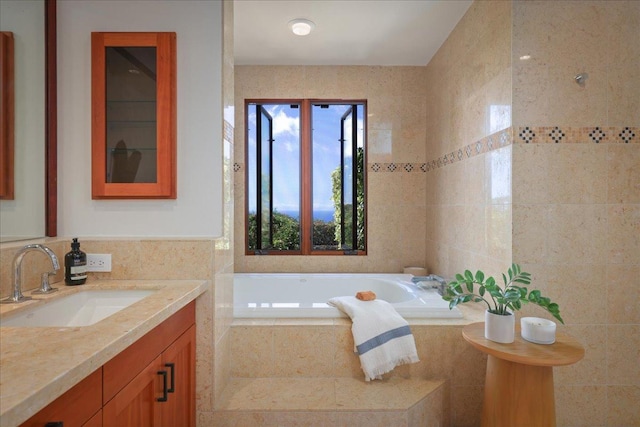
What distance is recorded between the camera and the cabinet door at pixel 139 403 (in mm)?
971

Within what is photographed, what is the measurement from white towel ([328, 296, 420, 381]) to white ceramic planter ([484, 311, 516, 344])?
47cm

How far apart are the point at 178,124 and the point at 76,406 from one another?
127 centimetres

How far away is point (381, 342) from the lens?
6.23ft

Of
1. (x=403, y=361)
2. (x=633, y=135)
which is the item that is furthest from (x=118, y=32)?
(x=633, y=135)

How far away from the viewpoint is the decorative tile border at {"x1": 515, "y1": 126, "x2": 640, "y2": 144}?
185 cm

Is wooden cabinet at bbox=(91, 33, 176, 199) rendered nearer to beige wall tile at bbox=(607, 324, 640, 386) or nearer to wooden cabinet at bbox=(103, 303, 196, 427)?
wooden cabinet at bbox=(103, 303, 196, 427)

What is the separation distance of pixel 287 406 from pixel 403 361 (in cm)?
66

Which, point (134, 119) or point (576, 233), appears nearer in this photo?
point (134, 119)

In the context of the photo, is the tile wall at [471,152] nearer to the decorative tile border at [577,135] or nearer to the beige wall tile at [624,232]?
the decorative tile border at [577,135]

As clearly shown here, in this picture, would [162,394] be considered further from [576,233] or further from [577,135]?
[577,135]

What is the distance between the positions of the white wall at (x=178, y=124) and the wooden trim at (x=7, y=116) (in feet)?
1.00

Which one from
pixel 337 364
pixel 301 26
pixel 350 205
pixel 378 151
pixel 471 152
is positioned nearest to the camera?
pixel 337 364

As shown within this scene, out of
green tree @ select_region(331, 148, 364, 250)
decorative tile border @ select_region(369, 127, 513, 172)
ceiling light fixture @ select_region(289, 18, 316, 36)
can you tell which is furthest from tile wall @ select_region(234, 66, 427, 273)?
ceiling light fixture @ select_region(289, 18, 316, 36)

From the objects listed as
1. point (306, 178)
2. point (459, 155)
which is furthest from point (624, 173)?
point (306, 178)
